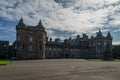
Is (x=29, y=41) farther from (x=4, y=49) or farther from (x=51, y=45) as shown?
(x=51, y=45)

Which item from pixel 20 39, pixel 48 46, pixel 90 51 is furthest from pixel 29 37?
pixel 90 51

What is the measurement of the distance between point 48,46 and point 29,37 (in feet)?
50.8

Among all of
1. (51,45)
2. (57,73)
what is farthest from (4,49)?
(57,73)

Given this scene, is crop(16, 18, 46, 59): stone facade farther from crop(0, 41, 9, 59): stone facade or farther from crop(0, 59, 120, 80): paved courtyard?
crop(0, 59, 120, 80): paved courtyard

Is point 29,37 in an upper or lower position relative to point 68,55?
upper

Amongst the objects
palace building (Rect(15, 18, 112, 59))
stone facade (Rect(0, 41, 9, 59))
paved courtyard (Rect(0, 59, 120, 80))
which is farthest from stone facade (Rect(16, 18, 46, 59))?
paved courtyard (Rect(0, 59, 120, 80))

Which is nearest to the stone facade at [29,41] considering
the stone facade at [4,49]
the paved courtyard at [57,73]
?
the stone facade at [4,49]

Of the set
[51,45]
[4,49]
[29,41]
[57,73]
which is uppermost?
[29,41]

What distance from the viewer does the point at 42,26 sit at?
73188mm

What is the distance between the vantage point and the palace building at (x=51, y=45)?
6806 cm

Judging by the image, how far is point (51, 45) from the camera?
277 ft

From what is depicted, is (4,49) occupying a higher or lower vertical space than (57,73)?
higher

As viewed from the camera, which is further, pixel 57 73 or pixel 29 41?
pixel 29 41

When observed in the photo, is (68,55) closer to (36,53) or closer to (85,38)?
(85,38)
